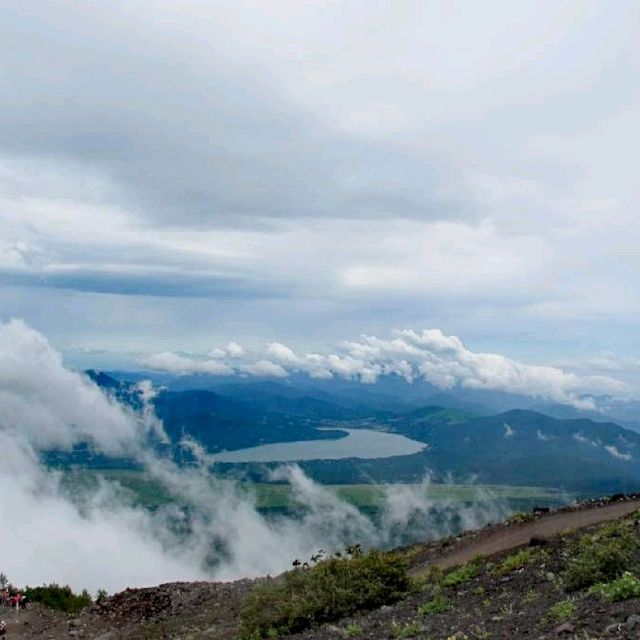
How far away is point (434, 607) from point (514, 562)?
4.13 metres

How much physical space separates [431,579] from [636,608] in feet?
33.0

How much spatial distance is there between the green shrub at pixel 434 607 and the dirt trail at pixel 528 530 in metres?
7.91

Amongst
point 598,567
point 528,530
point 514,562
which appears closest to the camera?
point 598,567

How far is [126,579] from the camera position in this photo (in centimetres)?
18038

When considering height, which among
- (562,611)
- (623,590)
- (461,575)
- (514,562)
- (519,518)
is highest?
(623,590)

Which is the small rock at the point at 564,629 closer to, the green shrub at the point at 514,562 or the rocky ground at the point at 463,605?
the rocky ground at the point at 463,605

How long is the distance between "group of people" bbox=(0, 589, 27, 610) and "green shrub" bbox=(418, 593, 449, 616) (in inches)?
801

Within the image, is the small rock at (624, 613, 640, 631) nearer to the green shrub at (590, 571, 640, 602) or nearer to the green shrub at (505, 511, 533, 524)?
the green shrub at (590, 571, 640, 602)

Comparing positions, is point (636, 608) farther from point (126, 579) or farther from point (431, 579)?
point (126, 579)

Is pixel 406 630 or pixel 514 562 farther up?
pixel 514 562

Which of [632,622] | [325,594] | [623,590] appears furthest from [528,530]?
[632,622]

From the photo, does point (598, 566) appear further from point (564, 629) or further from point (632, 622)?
point (632, 622)

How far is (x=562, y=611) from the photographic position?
1288 cm

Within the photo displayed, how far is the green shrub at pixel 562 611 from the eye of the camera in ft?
41.1
